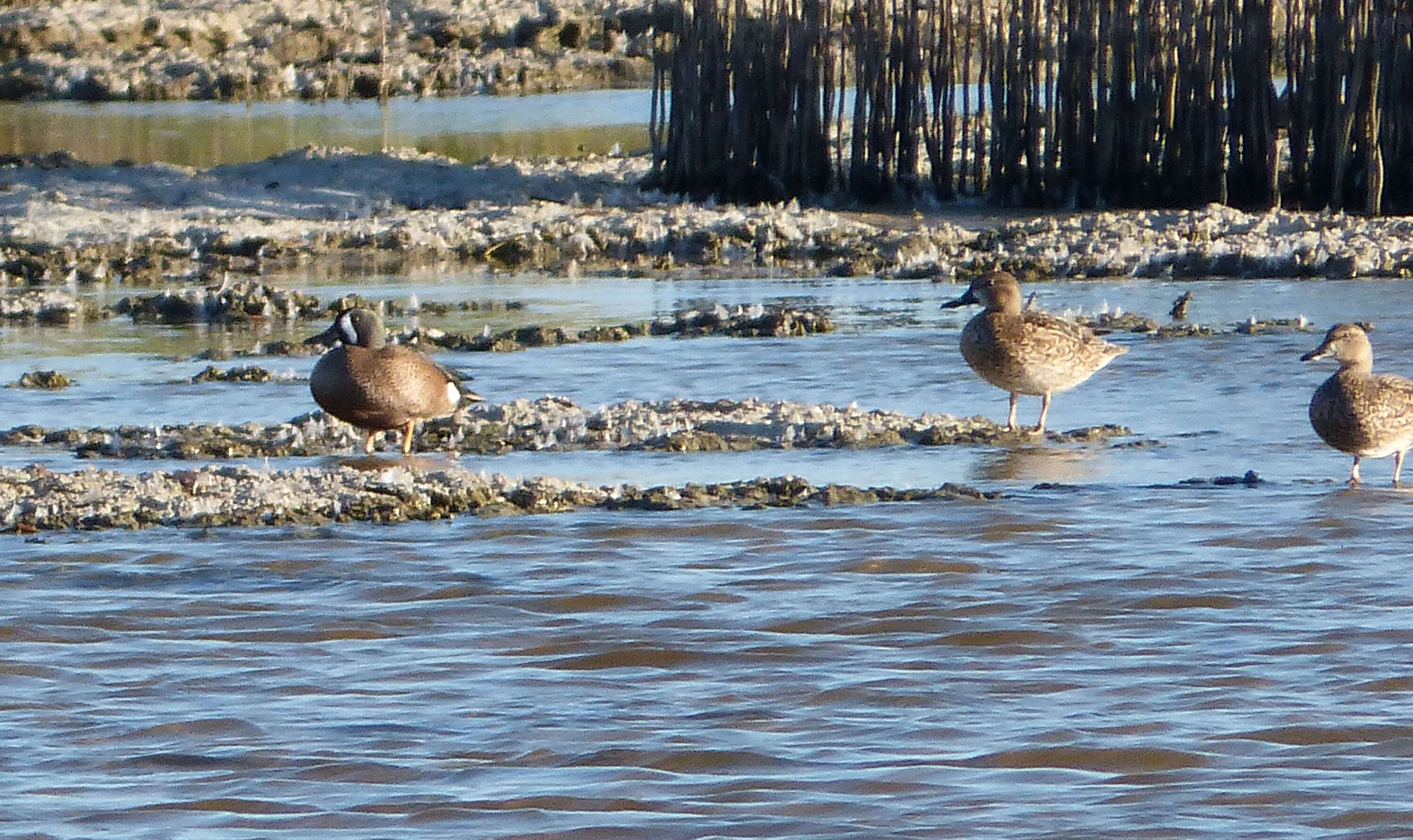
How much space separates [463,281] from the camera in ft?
64.6

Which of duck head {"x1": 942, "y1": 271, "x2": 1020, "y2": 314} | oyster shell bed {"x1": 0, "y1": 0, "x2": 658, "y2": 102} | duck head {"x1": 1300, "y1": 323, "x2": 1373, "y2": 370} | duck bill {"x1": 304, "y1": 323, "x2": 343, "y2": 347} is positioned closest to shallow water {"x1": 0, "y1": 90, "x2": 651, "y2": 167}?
oyster shell bed {"x1": 0, "y1": 0, "x2": 658, "y2": 102}

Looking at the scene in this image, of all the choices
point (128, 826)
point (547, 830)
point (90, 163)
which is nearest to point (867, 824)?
point (547, 830)

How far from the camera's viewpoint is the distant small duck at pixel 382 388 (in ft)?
34.8

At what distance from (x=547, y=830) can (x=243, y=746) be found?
108cm

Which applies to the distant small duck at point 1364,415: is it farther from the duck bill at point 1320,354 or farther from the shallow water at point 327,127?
the shallow water at point 327,127

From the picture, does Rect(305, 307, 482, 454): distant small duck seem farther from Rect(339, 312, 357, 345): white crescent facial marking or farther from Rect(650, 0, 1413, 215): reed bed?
Rect(650, 0, 1413, 215): reed bed

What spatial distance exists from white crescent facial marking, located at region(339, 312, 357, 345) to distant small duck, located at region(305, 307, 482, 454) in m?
0.18

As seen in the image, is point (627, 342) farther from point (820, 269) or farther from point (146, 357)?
point (820, 269)

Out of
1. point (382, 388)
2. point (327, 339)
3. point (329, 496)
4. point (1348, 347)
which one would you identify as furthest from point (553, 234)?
point (329, 496)

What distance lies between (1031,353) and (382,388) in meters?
3.17

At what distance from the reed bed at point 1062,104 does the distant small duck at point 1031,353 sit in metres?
8.66

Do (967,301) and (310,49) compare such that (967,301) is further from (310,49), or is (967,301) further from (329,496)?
(310,49)

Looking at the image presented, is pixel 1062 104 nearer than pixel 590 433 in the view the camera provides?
No

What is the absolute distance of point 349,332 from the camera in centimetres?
1145
